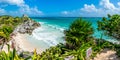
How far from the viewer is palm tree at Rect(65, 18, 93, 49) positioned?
19.8m

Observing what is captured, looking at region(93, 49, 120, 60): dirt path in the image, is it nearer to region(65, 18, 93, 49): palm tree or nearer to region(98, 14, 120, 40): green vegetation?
region(98, 14, 120, 40): green vegetation

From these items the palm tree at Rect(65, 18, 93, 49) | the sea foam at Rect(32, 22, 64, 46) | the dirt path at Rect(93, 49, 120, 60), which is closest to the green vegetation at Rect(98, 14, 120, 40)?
the palm tree at Rect(65, 18, 93, 49)

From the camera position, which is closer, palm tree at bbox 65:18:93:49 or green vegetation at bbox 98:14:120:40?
palm tree at bbox 65:18:93:49

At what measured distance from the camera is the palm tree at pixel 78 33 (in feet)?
65.0

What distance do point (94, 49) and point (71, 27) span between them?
10.2 ft

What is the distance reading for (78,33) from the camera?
2011cm

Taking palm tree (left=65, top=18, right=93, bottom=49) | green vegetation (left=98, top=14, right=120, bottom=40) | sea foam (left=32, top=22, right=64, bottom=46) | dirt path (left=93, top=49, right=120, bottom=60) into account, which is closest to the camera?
dirt path (left=93, top=49, right=120, bottom=60)

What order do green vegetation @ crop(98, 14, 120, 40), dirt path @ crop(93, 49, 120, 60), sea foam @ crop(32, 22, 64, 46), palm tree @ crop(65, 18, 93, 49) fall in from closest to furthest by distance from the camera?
dirt path @ crop(93, 49, 120, 60) < palm tree @ crop(65, 18, 93, 49) < green vegetation @ crop(98, 14, 120, 40) < sea foam @ crop(32, 22, 64, 46)

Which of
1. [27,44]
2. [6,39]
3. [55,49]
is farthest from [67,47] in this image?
[6,39]

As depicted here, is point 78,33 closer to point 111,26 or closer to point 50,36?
point 111,26

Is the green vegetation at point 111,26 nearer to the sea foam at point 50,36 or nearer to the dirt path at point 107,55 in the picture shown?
the dirt path at point 107,55

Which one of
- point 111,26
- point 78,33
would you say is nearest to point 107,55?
point 111,26

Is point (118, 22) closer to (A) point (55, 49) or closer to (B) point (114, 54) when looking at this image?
(B) point (114, 54)

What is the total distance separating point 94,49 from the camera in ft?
62.1
